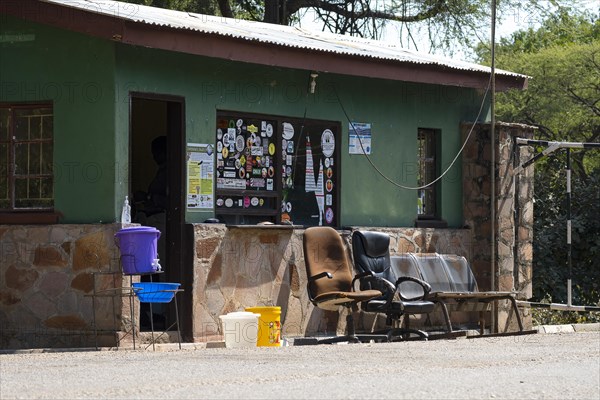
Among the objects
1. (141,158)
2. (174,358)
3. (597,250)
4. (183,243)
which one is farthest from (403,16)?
(174,358)

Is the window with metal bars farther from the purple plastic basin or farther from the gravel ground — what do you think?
the gravel ground

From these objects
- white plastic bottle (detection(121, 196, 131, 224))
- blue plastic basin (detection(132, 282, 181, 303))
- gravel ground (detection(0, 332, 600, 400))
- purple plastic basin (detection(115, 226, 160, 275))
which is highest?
white plastic bottle (detection(121, 196, 131, 224))

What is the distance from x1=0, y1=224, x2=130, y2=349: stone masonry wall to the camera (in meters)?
13.8

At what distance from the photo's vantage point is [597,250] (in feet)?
78.5

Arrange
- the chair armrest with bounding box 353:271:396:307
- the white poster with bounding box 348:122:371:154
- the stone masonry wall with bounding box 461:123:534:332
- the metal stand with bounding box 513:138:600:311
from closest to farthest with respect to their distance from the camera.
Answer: the chair armrest with bounding box 353:271:396:307
the white poster with bounding box 348:122:371:154
the metal stand with bounding box 513:138:600:311
the stone masonry wall with bounding box 461:123:534:332

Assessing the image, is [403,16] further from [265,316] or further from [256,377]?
[256,377]

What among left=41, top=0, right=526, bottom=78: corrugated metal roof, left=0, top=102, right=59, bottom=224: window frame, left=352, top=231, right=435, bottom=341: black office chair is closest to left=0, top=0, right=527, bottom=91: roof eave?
left=41, top=0, right=526, bottom=78: corrugated metal roof

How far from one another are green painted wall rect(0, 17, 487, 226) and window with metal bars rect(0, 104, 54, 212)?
166mm

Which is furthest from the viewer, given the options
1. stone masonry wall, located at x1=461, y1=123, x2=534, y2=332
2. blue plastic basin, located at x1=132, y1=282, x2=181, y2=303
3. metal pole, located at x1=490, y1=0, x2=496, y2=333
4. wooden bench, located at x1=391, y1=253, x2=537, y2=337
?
stone masonry wall, located at x1=461, y1=123, x2=534, y2=332

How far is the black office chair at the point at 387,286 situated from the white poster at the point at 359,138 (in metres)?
1.41

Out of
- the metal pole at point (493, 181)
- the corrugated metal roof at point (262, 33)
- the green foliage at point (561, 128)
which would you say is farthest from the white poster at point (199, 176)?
the green foliage at point (561, 128)

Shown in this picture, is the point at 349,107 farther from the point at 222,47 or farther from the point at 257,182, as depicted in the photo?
the point at 222,47

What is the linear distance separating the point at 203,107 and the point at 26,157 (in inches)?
80.3

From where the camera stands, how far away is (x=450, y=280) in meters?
16.9
